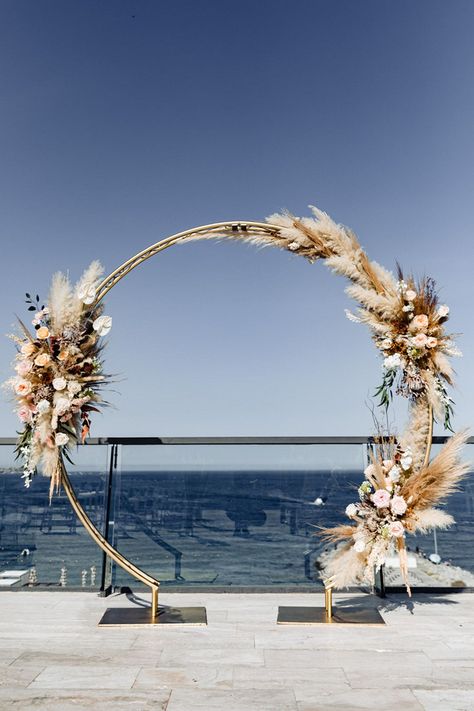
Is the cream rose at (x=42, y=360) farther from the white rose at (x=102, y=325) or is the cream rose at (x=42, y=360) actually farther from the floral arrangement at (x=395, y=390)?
the floral arrangement at (x=395, y=390)

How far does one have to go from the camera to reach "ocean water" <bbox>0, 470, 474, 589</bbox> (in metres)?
3.72

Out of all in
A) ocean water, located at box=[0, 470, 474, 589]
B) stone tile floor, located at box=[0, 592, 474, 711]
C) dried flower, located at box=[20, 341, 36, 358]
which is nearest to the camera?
stone tile floor, located at box=[0, 592, 474, 711]

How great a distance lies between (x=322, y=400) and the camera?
105ft

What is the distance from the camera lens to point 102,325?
3.40 meters

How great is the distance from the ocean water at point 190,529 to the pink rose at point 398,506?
0.51 meters

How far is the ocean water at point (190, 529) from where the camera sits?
3.72 metres

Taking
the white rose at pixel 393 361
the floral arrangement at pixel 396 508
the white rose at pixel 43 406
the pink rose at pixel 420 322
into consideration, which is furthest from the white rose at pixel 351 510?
the white rose at pixel 43 406

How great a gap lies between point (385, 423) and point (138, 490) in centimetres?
188

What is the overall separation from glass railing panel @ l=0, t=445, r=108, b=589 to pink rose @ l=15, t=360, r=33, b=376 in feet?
2.33

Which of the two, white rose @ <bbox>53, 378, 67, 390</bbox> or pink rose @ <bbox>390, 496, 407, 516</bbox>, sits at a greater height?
white rose @ <bbox>53, 378, 67, 390</bbox>

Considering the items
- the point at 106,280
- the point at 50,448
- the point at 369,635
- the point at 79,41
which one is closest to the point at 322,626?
the point at 369,635

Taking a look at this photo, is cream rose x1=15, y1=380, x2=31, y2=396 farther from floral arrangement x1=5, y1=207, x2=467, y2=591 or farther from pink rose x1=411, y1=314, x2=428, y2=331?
pink rose x1=411, y1=314, x2=428, y2=331

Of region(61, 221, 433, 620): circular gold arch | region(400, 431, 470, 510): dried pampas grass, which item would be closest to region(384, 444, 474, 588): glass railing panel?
region(400, 431, 470, 510): dried pampas grass

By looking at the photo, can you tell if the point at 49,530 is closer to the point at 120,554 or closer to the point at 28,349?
the point at 120,554
